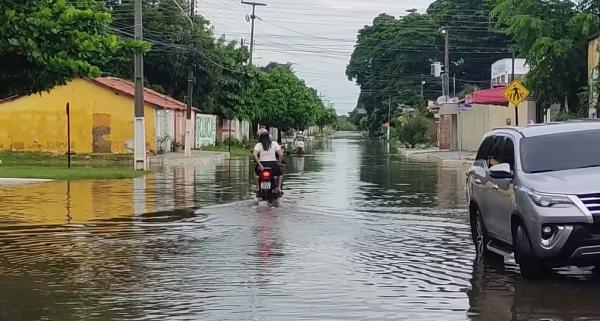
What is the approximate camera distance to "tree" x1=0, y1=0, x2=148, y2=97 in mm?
13336

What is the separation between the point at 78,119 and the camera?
49688mm

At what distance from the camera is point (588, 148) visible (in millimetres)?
11359

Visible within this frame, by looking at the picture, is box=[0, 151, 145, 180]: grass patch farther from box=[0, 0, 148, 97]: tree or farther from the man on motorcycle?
box=[0, 0, 148, 97]: tree

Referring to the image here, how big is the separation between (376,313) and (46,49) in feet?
24.4

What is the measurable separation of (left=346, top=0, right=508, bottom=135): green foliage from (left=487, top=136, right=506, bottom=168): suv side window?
89209 mm

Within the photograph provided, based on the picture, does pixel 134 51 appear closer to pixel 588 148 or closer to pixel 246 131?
pixel 588 148

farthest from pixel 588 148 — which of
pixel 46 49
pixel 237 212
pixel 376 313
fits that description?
pixel 237 212

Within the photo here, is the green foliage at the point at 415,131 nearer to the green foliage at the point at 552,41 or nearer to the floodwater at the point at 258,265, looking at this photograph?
the green foliage at the point at 552,41

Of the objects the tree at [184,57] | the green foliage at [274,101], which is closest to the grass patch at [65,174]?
the tree at [184,57]

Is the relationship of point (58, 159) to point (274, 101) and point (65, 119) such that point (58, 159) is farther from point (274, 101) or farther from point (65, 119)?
point (274, 101)

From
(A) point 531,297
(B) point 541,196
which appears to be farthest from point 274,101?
(A) point 531,297

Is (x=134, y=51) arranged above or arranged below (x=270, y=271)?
above

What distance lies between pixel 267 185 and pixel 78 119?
3136 centimetres

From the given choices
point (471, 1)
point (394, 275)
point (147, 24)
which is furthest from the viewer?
point (471, 1)
